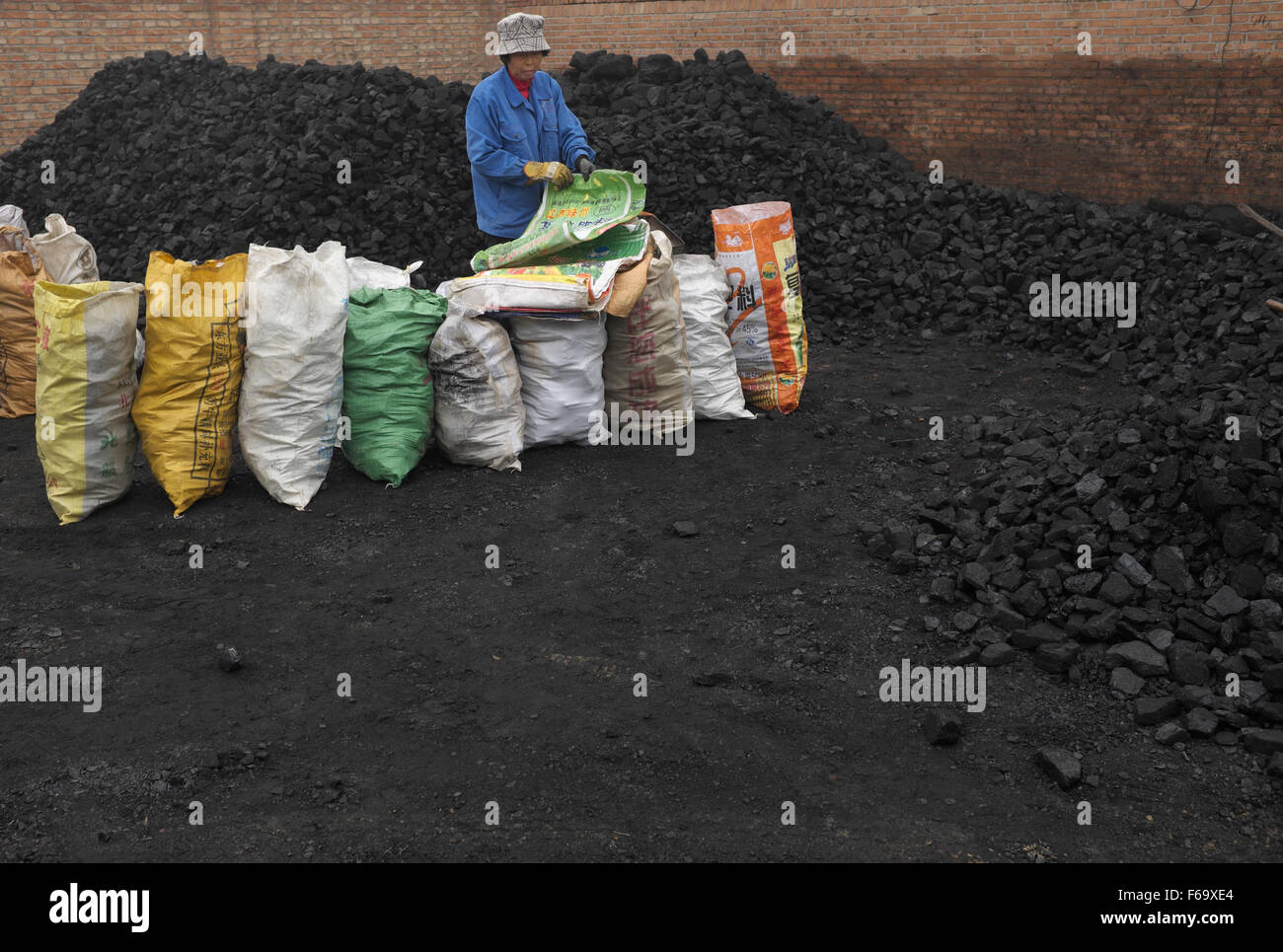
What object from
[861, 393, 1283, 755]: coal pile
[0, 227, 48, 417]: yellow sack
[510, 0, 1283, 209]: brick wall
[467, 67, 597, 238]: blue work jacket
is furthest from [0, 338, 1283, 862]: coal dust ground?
[510, 0, 1283, 209]: brick wall

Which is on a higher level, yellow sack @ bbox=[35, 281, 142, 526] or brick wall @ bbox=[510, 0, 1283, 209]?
brick wall @ bbox=[510, 0, 1283, 209]

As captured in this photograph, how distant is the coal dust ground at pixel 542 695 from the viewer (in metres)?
2.80

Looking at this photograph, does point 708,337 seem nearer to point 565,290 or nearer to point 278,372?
point 565,290

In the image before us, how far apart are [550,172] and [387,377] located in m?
1.34

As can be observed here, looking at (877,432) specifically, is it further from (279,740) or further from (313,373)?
(279,740)

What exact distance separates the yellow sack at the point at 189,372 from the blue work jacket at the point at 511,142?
140 cm

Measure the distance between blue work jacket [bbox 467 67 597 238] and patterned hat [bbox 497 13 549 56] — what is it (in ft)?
0.50

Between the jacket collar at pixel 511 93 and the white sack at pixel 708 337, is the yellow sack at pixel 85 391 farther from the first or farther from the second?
the white sack at pixel 708 337

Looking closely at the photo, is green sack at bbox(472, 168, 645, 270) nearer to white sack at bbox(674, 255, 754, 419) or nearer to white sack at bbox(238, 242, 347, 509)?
white sack at bbox(674, 255, 754, 419)

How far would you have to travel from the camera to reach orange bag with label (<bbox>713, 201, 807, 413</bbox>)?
18.7ft

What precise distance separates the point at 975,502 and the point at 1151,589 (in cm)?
90

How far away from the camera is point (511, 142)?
18.3 feet

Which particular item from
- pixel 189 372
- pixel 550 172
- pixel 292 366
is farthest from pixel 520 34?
pixel 189 372

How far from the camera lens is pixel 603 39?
1070 centimetres
